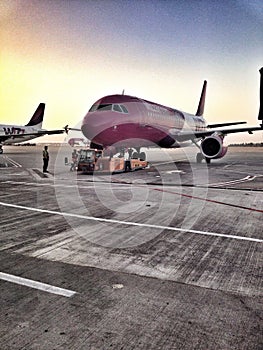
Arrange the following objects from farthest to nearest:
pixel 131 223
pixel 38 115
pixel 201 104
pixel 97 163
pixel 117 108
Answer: pixel 38 115, pixel 201 104, pixel 97 163, pixel 117 108, pixel 131 223

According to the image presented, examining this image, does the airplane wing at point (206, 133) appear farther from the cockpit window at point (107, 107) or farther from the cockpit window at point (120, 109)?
the cockpit window at point (107, 107)

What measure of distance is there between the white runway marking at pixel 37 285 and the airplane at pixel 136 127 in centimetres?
1491

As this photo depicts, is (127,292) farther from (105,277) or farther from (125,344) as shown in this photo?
(125,344)

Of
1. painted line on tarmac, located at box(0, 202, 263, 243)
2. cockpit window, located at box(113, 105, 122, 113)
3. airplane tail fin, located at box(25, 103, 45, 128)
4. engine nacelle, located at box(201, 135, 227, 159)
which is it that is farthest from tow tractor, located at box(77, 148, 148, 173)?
airplane tail fin, located at box(25, 103, 45, 128)

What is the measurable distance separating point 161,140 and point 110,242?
20.3 meters

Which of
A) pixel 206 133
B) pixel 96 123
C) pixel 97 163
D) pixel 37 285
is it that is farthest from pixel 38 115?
pixel 37 285

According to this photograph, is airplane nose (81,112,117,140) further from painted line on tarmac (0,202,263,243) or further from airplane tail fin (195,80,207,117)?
airplane tail fin (195,80,207,117)

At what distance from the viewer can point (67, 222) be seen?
26.1 ft

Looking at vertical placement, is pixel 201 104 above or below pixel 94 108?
above

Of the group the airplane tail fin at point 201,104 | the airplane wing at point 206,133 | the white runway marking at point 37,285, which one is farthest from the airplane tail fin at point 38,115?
the white runway marking at point 37,285

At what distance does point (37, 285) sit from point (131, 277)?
1.36m

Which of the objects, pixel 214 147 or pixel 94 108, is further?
pixel 214 147

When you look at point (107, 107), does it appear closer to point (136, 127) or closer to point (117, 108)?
point (117, 108)

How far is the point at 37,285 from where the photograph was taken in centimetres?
436
